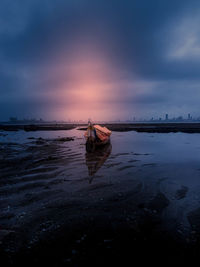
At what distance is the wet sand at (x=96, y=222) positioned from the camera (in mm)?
3902

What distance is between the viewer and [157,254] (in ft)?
13.0

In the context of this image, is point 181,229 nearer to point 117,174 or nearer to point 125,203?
point 125,203

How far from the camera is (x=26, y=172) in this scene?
35.7 feet

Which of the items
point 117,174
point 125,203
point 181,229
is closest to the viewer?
point 181,229

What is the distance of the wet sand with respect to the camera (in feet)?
12.8

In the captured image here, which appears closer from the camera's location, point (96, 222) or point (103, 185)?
point (96, 222)

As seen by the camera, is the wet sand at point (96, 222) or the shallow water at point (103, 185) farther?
the shallow water at point (103, 185)

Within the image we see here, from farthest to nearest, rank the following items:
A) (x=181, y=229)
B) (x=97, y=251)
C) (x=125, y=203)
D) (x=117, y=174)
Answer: (x=117, y=174) → (x=125, y=203) → (x=181, y=229) → (x=97, y=251)

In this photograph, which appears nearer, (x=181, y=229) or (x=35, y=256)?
(x=35, y=256)

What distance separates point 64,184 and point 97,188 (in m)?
2.09

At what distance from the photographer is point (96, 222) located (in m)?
5.25

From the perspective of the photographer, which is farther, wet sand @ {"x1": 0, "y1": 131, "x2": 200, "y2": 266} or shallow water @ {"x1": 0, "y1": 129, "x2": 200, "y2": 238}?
shallow water @ {"x1": 0, "y1": 129, "x2": 200, "y2": 238}

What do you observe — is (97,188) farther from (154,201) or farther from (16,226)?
(16,226)

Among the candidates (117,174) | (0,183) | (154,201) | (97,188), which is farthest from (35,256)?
(117,174)
